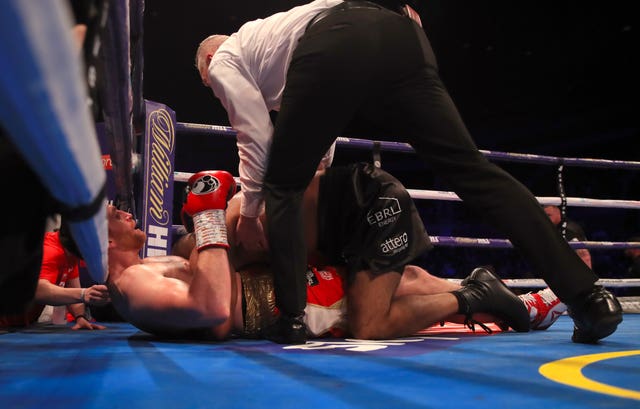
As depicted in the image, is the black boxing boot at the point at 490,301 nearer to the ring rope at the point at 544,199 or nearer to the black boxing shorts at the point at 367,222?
the black boxing shorts at the point at 367,222

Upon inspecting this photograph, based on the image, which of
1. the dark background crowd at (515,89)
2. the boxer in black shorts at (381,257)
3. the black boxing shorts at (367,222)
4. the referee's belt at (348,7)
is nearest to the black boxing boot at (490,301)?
the boxer in black shorts at (381,257)

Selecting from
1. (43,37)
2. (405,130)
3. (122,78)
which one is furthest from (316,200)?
(43,37)

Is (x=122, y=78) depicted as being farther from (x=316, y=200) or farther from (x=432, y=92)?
(x=432, y=92)

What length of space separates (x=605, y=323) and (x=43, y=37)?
1309 mm

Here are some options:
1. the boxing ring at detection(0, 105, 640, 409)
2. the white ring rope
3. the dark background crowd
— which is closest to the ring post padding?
the white ring rope

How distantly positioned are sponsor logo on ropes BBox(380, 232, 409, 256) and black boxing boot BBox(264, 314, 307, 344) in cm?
36

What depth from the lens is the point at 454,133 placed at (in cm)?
135

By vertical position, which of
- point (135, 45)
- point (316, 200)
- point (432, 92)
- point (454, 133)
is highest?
point (135, 45)

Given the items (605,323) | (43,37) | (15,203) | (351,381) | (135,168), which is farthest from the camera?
(135,168)

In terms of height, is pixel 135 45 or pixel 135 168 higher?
pixel 135 45

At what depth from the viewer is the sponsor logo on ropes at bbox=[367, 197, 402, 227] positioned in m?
1.68

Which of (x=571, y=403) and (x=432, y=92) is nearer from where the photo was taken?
(x=571, y=403)

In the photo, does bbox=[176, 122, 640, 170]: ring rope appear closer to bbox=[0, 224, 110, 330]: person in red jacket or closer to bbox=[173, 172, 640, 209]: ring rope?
bbox=[173, 172, 640, 209]: ring rope

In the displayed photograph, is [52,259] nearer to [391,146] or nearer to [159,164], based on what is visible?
[159,164]
